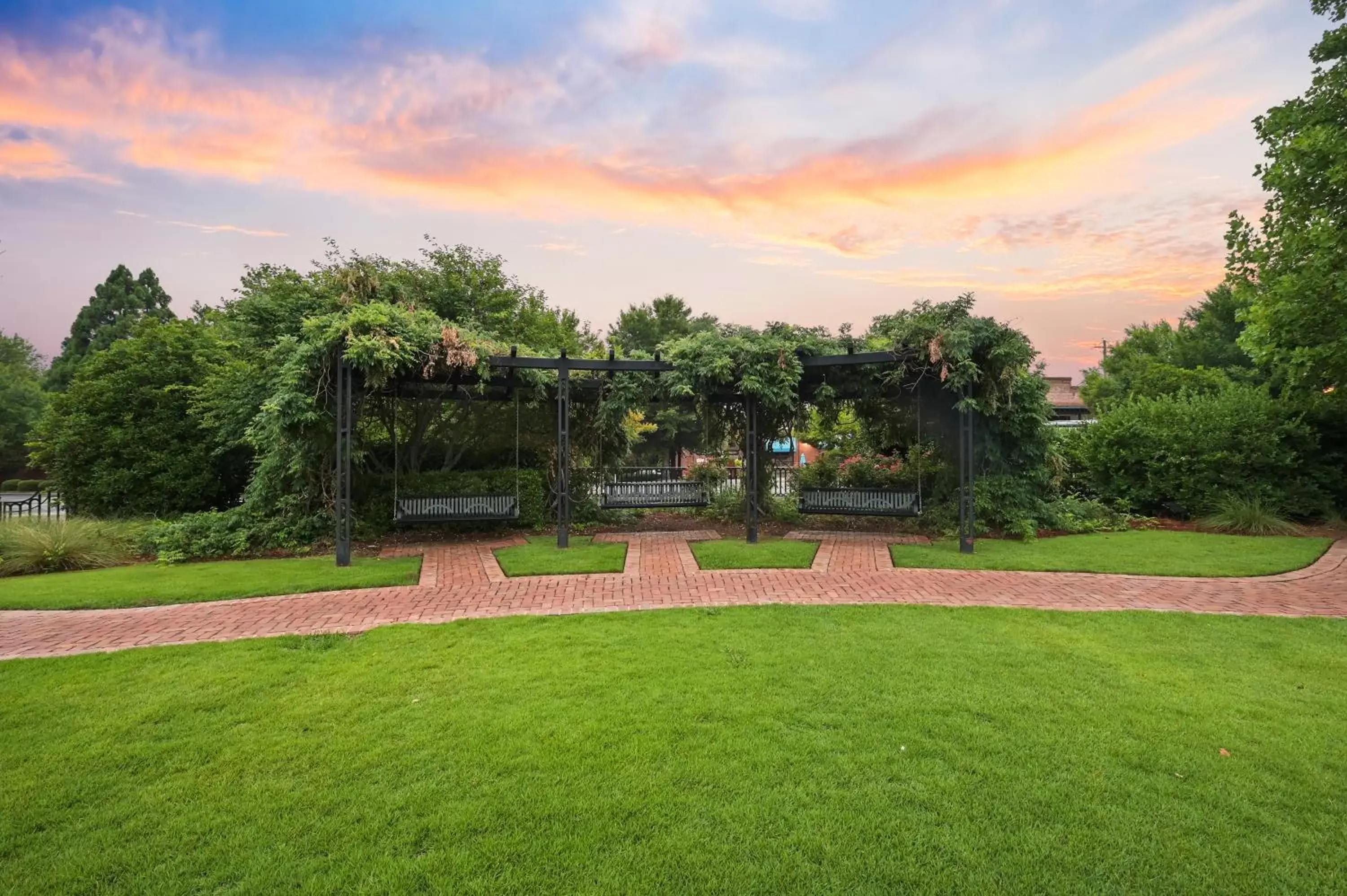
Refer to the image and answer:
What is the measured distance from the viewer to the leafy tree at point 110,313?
98.1 ft

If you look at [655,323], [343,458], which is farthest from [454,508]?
[655,323]

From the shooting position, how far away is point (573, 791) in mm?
2461

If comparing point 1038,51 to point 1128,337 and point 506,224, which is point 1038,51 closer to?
point 506,224

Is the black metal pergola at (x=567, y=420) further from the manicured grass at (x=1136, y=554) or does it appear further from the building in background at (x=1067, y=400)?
the building in background at (x=1067, y=400)

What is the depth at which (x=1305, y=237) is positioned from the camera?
8656 millimetres

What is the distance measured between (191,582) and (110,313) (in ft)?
121

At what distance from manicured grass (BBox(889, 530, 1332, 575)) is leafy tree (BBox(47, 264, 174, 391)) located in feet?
121

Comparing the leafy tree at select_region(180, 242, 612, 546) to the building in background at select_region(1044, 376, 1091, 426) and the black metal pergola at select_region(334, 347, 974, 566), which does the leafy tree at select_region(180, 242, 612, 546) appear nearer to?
the black metal pergola at select_region(334, 347, 974, 566)

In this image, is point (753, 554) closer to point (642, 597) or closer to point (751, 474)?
point (751, 474)

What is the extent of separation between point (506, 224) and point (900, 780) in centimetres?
1363

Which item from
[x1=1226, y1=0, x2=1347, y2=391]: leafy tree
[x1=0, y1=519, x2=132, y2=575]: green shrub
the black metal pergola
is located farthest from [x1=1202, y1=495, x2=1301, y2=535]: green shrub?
[x1=0, y1=519, x2=132, y2=575]: green shrub

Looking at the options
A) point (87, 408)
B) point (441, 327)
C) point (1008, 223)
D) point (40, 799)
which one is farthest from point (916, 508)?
point (87, 408)

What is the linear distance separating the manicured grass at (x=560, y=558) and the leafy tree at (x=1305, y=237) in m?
10.2

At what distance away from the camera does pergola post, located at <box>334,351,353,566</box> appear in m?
7.48
